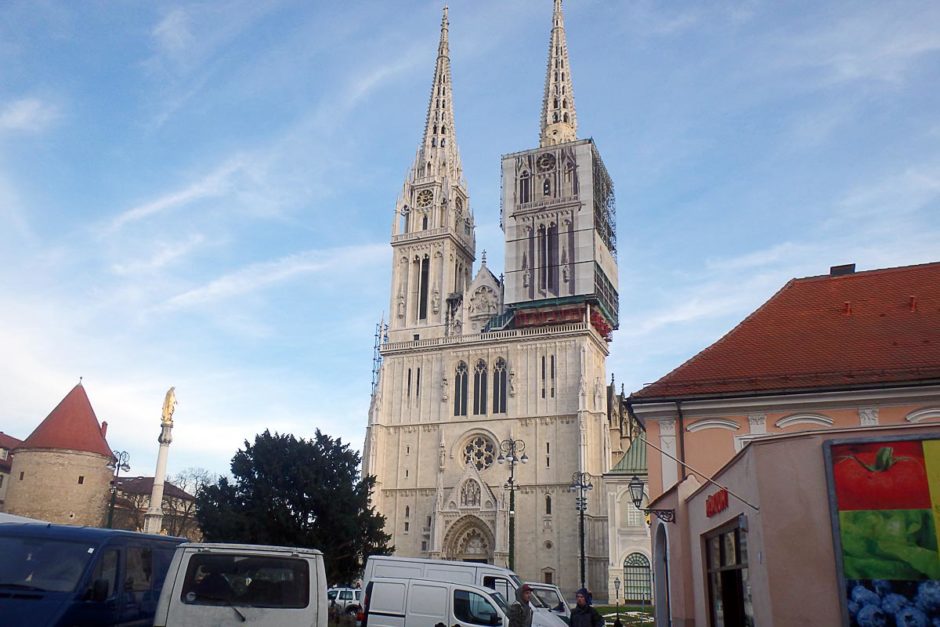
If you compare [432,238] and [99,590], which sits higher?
[432,238]

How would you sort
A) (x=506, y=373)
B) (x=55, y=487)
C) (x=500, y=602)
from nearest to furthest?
(x=500, y=602) → (x=55, y=487) → (x=506, y=373)

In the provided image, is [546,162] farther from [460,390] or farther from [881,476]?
[881,476]

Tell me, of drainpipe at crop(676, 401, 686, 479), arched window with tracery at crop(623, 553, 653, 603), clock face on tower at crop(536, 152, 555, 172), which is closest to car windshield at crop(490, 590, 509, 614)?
drainpipe at crop(676, 401, 686, 479)

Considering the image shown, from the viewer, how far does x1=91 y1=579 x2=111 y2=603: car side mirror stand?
9406mm

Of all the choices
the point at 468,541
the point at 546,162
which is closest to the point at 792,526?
the point at 468,541

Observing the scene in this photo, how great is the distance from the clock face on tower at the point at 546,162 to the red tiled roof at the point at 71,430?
3526 cm

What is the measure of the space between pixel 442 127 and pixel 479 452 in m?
26.8

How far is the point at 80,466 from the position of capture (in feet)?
169

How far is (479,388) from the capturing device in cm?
5259

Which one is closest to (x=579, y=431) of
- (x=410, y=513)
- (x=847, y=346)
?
(x=410, y=513)

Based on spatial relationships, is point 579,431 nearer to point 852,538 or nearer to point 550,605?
point 550,605

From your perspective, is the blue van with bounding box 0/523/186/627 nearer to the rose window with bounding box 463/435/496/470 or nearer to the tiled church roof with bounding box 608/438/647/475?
the tiled church roof with bounding box 608/438/647/475

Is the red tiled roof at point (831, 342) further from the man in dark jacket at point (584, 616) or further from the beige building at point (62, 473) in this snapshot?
the beige building at point (62, 473)

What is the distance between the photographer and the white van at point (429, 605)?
12.9m
